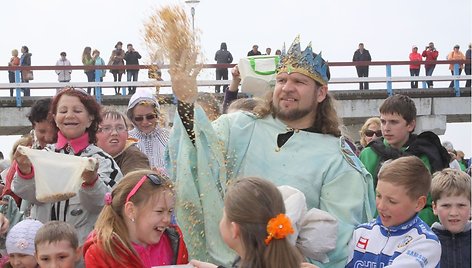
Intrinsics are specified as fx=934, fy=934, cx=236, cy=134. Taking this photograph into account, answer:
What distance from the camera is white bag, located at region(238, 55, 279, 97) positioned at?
5234 mm

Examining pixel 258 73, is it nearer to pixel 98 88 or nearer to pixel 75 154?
pixel 75 154

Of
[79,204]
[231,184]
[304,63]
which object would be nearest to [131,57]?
[79,204]

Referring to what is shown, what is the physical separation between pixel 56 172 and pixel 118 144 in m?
0.90

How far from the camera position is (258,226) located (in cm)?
350

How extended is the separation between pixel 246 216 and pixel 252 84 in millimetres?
1848

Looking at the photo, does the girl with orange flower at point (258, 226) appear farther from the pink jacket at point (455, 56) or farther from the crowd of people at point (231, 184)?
the pink jacket at point (455, 56)

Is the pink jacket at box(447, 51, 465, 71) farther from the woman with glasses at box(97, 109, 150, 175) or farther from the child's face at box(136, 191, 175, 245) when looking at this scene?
the child's face at box(136, 191, 175, 245)

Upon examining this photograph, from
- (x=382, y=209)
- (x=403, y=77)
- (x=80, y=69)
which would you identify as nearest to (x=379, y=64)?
(x=403, y=77)

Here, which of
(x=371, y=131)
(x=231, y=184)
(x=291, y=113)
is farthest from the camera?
(x=371, y=131)

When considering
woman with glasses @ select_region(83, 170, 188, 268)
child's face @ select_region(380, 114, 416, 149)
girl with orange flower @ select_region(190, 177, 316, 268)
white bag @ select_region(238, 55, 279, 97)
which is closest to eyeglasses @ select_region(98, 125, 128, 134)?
white bag @ select_region(238, 55, 279, 97)

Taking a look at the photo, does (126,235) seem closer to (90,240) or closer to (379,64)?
(90,240)

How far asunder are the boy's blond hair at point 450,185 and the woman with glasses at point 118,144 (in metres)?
1.73

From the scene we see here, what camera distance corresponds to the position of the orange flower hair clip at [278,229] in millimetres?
3424

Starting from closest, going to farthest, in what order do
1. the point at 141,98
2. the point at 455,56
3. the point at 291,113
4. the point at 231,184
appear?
the point at 231,184 → the point at 291,113 → the point at 141,98 → the point at 455,56
